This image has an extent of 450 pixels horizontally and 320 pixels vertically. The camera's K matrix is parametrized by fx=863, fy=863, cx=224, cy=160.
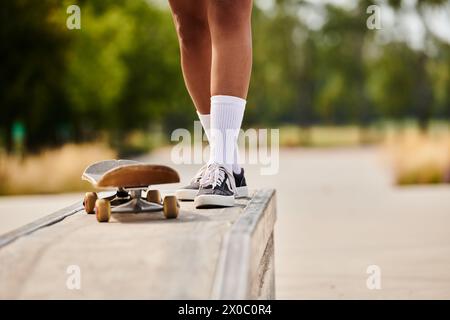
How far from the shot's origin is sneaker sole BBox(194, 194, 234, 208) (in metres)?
3.10

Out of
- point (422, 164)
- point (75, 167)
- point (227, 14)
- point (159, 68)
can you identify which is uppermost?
point (227, 14)

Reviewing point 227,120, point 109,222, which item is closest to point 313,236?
point 227,120

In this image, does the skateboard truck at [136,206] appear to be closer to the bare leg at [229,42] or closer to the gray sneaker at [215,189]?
the gray sneaker at [215,189]

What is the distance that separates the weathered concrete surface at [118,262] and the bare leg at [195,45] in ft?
4.06

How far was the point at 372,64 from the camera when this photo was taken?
51.1 meters

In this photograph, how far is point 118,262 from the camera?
7.42 feet

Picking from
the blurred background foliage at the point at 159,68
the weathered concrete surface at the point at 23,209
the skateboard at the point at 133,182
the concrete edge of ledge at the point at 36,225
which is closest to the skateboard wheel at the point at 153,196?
the skateboard at the point at 133,182

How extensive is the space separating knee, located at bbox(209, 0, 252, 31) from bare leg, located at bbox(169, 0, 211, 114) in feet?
0.95

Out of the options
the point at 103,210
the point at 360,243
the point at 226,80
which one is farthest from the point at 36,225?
the point at 360,243

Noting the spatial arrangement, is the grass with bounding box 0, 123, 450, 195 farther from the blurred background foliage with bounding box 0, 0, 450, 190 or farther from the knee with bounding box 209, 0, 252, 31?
the knee with bounding box 209, 0, 252, 31

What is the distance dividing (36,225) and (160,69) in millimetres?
34069

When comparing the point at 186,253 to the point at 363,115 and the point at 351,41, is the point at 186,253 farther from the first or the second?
the point at 363,115

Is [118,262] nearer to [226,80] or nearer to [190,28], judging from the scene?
[226,80]

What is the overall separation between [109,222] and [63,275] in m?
0.59
